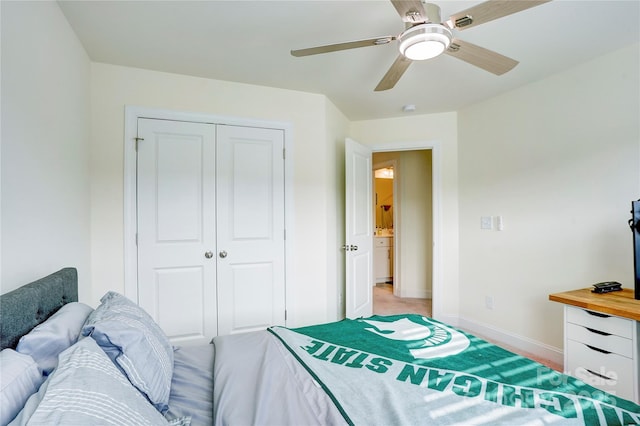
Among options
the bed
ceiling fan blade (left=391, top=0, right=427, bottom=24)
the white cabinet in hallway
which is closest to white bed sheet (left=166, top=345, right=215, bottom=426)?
the bed

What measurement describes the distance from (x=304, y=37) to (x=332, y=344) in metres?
1.95

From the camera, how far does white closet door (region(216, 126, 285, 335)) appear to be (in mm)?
2734

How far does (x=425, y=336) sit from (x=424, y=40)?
151 centimetres

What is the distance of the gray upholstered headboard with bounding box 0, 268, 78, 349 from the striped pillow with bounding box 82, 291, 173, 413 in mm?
194

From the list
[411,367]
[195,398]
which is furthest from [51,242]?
[411,367]

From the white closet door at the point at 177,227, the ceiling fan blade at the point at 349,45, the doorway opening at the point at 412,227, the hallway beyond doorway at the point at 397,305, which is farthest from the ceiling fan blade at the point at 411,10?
the hallway beyond doorway at the point at 397,305

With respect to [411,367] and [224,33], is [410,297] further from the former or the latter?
[224,33]

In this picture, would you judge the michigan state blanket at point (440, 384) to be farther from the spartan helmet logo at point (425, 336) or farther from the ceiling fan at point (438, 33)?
the ceiling fan at point (438, 33)

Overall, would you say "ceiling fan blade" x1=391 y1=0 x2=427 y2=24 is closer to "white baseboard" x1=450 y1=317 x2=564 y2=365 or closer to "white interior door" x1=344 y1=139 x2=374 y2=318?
"white interior door" x1=344 y1=139 x2=374 y2=318

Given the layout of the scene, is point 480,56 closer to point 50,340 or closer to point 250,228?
point 250,228

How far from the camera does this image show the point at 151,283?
2.53 meters

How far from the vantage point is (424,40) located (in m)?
1.51

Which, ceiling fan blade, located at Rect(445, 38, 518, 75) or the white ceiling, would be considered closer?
ceiling fan blade, located at Rect(445, 38, 518, 75)

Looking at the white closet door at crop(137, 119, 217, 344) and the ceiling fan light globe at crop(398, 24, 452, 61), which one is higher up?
the ceiling fan light globe at crop(398, 24, 452, 61)
